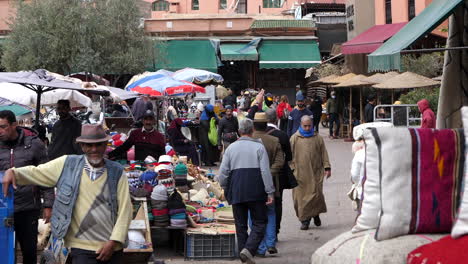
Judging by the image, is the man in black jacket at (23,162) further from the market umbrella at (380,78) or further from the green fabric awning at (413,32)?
the market umbrella at (380,78)

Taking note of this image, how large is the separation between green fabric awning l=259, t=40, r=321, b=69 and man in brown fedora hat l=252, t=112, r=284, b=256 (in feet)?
98.5

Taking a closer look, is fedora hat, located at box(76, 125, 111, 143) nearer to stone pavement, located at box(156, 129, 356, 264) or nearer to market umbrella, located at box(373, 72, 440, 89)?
stone pavement, located at box(156, 129, 356, 264)

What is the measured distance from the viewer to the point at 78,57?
33.1 meters

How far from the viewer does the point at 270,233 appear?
10281 mm

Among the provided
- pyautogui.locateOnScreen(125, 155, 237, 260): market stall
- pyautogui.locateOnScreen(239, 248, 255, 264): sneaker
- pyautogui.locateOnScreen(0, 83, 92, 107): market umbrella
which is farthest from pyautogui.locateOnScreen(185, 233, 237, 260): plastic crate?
pyautogui.locateOnScreen(0, 83, 92, 107): market umbrella

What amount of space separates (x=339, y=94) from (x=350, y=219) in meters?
17.3

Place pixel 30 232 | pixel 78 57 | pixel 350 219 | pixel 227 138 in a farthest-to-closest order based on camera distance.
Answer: pixel 78 57
pixel 227 138
pixel 350 219
pixel 30 232

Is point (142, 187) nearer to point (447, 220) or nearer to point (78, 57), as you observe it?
point (447, 220)

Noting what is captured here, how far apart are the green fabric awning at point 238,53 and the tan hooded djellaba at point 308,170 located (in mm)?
28179

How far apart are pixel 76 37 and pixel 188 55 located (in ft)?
26.4

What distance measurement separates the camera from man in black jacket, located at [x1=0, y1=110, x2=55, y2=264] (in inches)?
296

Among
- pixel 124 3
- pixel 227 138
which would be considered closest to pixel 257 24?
pixel 124 3

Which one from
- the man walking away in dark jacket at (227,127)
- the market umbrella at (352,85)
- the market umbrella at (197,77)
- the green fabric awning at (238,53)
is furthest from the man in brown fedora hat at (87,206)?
the green fabric awning at (238,53)

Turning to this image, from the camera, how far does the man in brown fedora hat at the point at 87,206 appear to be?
19.5ft
